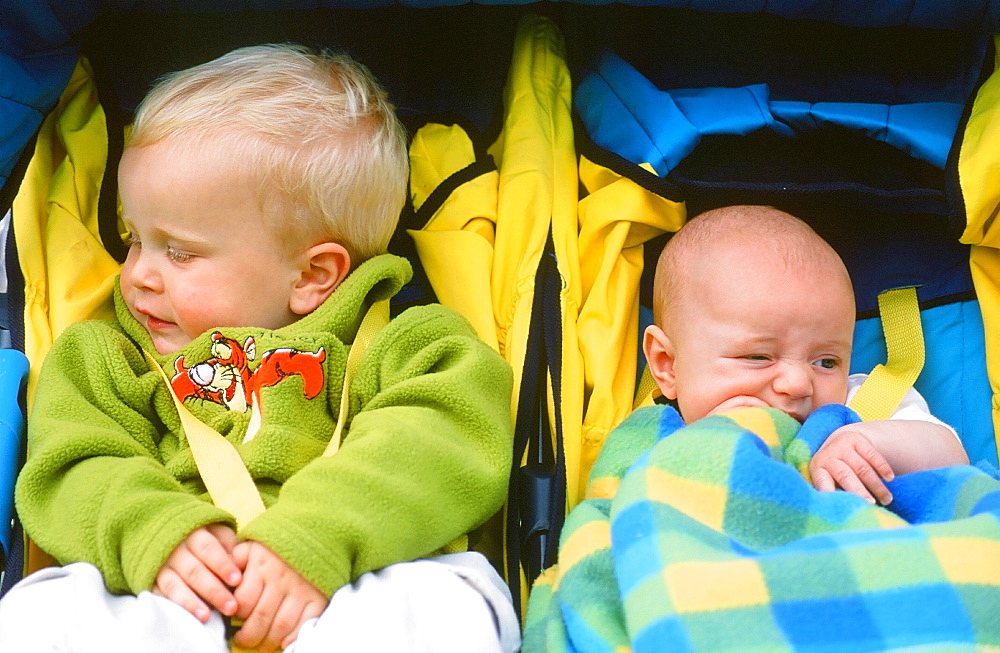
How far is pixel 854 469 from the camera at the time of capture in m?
1.42

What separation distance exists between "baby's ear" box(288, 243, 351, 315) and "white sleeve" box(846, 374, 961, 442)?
0.92 m

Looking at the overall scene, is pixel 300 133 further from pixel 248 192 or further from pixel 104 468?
pixel 104 468

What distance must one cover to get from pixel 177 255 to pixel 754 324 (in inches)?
37.9

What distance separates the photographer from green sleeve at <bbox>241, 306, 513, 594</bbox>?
52.4 inches

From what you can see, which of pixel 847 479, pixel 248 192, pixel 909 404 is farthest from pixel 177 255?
pixel 909 404

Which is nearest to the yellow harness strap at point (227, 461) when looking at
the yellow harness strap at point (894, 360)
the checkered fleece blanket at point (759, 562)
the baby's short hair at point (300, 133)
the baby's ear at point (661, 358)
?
the baby's short hair at point (300, 133)

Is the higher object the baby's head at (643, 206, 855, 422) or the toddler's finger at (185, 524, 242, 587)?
the baby's head at (643, 206, 855, 422)

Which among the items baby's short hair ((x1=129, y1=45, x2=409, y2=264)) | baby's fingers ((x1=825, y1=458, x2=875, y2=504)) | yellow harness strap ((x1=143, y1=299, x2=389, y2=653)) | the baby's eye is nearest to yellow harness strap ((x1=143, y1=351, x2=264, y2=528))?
yellow harness strap ((x1=143, y1=299, x2=389, y2=653))

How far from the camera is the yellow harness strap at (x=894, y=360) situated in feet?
5.65

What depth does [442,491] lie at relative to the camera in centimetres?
145

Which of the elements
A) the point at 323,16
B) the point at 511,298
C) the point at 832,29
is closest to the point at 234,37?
the point at 323,16

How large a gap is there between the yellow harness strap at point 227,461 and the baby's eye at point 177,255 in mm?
169

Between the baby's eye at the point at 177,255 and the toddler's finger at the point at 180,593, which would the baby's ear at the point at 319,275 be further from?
the toddler's finger at the point at 180,593

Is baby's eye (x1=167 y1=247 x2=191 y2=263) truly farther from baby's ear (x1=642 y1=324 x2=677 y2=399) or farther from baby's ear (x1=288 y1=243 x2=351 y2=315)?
baby's ear (x1=642 y1=324 x2=677 y2=399)
